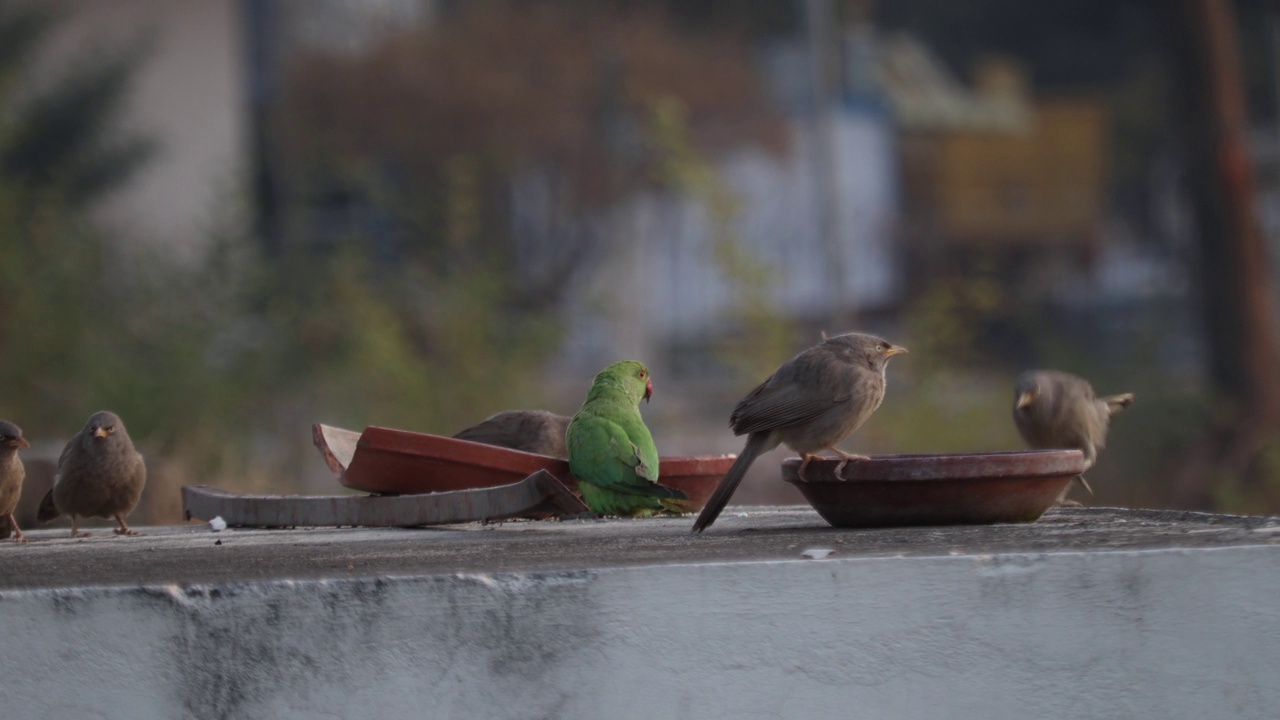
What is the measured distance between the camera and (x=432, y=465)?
4.78 metres

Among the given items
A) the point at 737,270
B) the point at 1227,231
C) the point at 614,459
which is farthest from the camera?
the point at 1227,231

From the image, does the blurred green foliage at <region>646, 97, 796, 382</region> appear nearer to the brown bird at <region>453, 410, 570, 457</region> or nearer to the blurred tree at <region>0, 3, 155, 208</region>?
the brown bird at <region>453, 410, 570, 457</region>

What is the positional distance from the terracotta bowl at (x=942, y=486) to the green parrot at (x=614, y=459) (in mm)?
685

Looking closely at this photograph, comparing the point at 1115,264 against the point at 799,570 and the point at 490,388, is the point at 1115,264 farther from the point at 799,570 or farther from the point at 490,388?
the point at 799,570

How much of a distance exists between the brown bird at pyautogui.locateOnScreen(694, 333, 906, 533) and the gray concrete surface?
1734mm

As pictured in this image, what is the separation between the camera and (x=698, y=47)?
24.9 meters

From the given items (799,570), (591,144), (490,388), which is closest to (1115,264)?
(591,144)

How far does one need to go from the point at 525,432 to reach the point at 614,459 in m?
1.31

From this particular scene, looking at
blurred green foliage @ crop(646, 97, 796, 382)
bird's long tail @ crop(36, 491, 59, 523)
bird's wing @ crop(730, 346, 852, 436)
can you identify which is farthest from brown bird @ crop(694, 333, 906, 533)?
blurred green foliage @ crop(646, 97, 796, 382)

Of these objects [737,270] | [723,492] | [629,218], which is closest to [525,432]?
[723,492]

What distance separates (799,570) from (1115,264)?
24779 millimetres

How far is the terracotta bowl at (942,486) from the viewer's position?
3.87 m

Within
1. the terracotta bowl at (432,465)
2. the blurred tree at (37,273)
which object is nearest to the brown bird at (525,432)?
the terracotta bowl at (432,465)

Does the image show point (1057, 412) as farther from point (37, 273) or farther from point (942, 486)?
point (37, 273)
